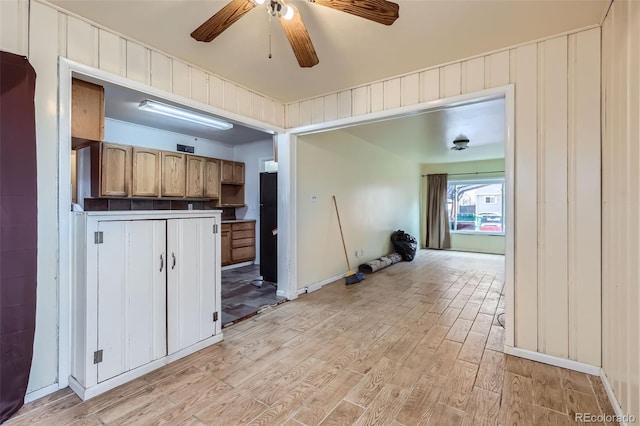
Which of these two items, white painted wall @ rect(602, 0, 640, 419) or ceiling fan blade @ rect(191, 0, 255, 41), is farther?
ceiling fan blade @ rect(191, 0, 255, 41)

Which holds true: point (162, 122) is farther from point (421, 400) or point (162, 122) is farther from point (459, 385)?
point (459, 385)

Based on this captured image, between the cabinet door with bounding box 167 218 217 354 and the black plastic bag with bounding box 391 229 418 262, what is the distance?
15.6ft

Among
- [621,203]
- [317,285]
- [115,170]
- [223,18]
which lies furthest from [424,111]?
[115,170]

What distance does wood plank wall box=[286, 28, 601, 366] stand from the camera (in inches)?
82.3

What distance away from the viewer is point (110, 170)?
13.9 ft

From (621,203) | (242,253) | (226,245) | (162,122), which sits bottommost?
(242,253)

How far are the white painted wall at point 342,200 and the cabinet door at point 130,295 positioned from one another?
199cm

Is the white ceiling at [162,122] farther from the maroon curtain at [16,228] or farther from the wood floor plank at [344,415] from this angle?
the wood floor plank at [344,415]

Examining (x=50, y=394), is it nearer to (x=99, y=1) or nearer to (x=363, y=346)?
(x=363, y=346)

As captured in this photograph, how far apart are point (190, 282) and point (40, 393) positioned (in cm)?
106

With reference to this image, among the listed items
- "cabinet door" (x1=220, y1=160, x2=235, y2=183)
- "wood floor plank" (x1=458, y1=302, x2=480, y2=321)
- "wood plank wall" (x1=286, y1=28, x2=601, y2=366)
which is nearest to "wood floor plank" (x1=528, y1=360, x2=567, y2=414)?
"wood plank wall" (x1=286, y1=28, x2=601, y2=366)

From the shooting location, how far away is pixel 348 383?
1962mm

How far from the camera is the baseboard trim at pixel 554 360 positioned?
6.79ft

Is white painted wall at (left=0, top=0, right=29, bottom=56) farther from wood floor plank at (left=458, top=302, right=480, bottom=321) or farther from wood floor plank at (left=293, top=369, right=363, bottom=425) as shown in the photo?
wood floor plank at (left=458, top=302, right=480, bottom=321)
